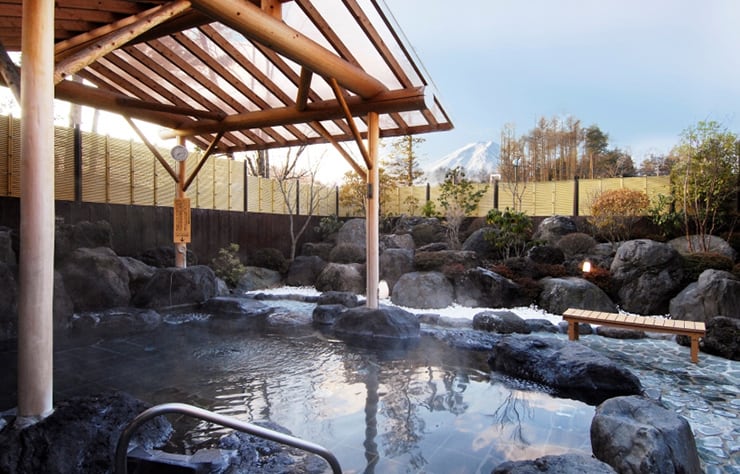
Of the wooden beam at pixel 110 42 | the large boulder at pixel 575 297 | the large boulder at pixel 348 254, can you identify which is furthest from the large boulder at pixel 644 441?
the large boulder at pixel 348 254

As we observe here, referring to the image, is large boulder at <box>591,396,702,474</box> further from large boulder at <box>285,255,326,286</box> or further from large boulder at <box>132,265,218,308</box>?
large boulder at <box>285,255,326,286</box>

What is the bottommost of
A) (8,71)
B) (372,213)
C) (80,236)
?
(80,236)

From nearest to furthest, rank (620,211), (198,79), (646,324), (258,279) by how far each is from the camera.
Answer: (646,324)
(198,79)
(620,211)
(258,279)

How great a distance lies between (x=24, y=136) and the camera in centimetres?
260

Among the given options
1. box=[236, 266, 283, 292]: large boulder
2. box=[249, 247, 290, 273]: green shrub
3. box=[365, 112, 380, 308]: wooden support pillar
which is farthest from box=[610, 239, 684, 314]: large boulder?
box=[249, 247, 290, 273]: green shrub

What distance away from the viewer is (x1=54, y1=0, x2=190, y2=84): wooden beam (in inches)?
130

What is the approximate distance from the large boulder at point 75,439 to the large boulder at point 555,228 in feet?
35.4

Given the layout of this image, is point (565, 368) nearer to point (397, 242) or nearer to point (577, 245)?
point (577, 245)

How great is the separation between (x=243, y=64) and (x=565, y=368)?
18.8 feet

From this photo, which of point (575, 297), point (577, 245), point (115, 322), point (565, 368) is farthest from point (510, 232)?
point (115, 322)

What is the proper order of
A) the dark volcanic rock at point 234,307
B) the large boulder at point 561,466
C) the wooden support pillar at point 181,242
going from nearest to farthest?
the large boulder at point 561,466
the dark volcanic rock at point 234,307
the wooden support pillar at point 181,242

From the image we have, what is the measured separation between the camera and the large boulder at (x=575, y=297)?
7.29m

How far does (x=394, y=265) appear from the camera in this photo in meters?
9.45

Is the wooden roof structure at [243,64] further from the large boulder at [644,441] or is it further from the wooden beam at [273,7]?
the large boulder at [644,441]
